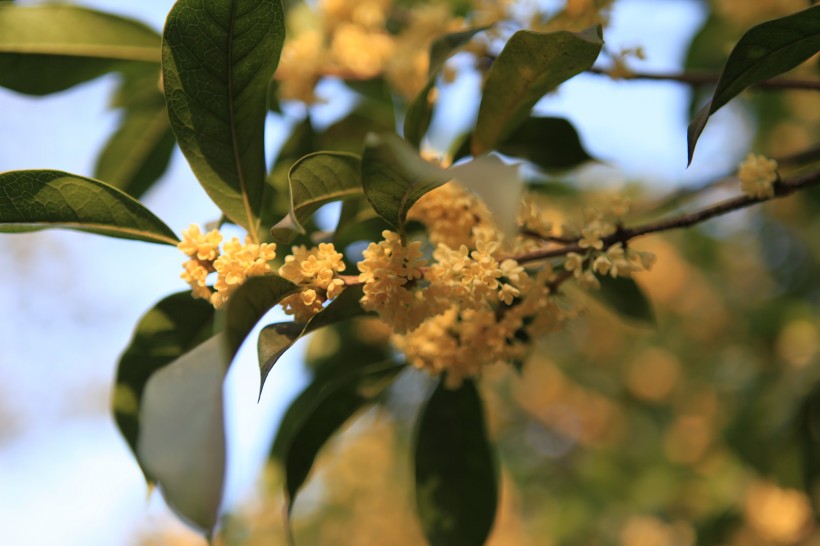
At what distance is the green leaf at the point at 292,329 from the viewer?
2.87 ft

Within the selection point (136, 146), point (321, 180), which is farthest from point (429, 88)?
point (136, 146)

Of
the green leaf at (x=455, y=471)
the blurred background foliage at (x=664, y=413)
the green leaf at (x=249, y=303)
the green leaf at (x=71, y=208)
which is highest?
the green leaf at (x=71, y=208)

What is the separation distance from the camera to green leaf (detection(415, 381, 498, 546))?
4.66ft

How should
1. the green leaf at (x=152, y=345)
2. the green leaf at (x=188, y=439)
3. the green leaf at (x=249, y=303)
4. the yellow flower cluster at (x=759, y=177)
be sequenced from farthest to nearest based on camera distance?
the green leaf at (x=152, y=345), the yellow flower cluster at (x=759, y=177), the green leaf at (x=249, y=303), the green leaf at (x=188, y=439)

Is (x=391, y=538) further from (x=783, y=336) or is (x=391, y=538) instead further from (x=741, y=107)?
(x=741, y=107)

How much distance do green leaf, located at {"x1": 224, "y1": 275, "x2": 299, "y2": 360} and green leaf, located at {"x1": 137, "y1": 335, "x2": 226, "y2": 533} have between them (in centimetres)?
5

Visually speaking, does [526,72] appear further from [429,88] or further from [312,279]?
[312,279]

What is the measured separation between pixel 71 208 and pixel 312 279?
0.37 meters

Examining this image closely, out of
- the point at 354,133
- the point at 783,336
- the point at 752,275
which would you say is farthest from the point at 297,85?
the point at 752,275

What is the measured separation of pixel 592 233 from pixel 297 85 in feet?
3.36

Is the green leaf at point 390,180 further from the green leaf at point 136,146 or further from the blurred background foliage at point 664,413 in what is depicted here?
the blurred background foliage at point 664,413

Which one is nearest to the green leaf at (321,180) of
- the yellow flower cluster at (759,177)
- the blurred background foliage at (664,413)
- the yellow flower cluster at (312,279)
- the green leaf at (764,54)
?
the yellow flower cluster at (312,279)

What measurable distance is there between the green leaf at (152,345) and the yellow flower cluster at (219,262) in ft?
0.68

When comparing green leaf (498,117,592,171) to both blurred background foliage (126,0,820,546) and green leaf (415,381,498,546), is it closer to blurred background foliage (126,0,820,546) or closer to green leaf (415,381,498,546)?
green leaf (415,381,498,546)
